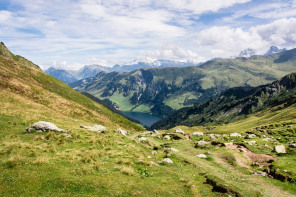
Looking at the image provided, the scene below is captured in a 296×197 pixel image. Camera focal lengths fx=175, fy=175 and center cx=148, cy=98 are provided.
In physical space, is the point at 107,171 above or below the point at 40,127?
below

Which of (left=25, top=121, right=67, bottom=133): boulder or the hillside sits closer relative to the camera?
the hillside

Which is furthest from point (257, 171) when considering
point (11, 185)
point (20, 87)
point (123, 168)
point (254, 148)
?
point (20, 87)

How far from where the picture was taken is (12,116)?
33.8m

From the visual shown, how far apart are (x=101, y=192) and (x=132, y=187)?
3.00m

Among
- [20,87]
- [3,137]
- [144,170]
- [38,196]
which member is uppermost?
[20,87]

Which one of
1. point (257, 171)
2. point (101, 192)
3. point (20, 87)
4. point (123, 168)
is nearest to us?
point (101, 192)

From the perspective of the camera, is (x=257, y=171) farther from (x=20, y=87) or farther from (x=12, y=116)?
(x=20, y=87)

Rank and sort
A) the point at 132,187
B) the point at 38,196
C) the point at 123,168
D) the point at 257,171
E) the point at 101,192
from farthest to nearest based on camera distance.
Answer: the point at 257,171
the point at 123,168
the point at 132,187
the point at 101,192
the point at 38,196

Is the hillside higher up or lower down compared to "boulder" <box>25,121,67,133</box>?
lower down

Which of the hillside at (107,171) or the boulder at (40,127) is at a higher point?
the boulder at (40,127)

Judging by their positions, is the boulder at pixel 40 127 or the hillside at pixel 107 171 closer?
the hillside at pixel 107 171

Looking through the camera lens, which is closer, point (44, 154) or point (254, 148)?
point (44, 154)

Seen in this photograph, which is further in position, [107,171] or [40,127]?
[40,127]

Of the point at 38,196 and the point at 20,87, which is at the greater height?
the point at 20,87
